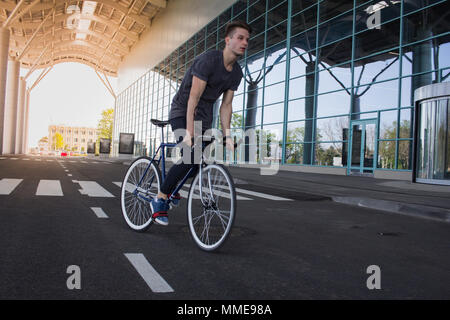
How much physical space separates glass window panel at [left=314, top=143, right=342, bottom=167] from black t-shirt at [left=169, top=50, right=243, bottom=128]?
14.6 meters

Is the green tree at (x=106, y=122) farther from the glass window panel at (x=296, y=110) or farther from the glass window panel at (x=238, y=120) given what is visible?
the glass window panel at (x=296, y=110)

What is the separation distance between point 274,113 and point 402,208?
15420 millimetres

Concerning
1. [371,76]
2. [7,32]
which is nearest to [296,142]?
[371,76]

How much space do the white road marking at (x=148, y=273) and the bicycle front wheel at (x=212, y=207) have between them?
584 mm

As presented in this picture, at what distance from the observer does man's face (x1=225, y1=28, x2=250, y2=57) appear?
3539 mm

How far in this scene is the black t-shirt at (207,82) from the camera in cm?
353

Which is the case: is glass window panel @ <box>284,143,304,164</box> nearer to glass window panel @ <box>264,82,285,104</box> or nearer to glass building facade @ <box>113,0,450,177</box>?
glass building facade @ <box>113,0,450,177</box>

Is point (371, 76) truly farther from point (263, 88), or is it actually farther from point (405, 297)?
point (405, 297)

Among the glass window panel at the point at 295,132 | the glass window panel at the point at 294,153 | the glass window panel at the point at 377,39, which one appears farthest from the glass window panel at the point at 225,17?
the glass window panel at the point at 377,39

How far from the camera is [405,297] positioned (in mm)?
2484

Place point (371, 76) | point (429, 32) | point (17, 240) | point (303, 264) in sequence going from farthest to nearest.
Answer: point (371, 76) < point (429, 32) < point (17, 240) < point (303, 264)

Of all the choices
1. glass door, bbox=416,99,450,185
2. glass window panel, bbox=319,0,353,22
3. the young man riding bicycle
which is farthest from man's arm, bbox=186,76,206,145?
glass window panel, bbox=319,0,353,22

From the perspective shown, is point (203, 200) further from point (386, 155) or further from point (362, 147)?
point (362, 147)
